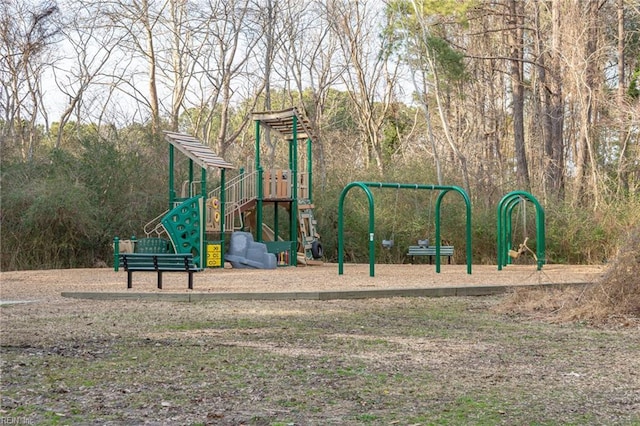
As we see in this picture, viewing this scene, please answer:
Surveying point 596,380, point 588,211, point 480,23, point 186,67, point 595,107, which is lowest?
point 596,380

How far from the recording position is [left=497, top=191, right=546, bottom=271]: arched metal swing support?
20.3 m

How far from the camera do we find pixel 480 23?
36469 mm

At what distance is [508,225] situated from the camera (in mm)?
23141

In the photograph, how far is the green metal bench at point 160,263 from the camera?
1422cm

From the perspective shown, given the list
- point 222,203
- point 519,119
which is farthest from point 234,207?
point 519,119

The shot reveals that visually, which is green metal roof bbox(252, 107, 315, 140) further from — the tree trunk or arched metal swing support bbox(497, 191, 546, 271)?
the tree trunk

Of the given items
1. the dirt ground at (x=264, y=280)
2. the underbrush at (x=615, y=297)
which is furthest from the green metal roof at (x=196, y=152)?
the underbrush at (x=615, y=297)

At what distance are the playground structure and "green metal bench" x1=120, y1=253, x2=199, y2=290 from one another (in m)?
5.30

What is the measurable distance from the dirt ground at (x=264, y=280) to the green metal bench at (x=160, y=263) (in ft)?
1.15

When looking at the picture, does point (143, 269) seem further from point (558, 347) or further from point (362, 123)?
point (362, 123)

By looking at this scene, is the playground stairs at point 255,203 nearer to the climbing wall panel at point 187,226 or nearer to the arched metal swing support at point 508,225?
the climbing wall panel at point 187,226

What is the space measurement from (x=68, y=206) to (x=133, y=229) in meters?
2.32

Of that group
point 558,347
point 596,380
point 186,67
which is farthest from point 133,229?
point 596,380

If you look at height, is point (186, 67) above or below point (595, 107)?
above
